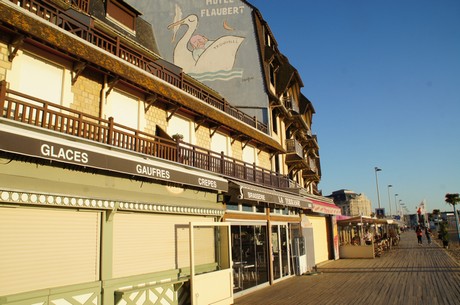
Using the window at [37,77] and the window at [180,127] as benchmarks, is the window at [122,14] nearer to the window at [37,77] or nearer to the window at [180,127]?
the window at [180,127]

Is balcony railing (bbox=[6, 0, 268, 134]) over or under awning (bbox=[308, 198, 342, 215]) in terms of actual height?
over

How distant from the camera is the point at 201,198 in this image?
12625 mm

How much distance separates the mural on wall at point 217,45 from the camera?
22547 mm

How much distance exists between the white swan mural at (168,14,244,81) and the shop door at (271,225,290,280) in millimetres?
10018

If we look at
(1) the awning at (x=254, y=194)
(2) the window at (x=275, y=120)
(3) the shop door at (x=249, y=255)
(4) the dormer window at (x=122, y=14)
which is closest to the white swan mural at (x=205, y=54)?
(2) the window at (x=275, y=120)

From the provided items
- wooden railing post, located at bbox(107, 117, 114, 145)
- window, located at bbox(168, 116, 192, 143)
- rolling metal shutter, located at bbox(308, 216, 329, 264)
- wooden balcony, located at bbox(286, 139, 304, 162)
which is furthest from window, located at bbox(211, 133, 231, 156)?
rolling metal shutter, located at bbox(308, 216, 329, 264)

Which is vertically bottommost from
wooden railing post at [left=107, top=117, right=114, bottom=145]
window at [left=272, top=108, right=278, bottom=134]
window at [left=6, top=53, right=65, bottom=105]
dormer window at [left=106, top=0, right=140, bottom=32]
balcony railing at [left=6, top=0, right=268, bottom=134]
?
wooden railing post at [left=107, top=117, right=114, bottom=145]

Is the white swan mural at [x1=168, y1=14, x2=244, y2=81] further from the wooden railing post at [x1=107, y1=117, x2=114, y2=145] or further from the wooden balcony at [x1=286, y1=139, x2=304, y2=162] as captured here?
the wooden railing post at [x1=107, y1=117, x2=114, y2=145]

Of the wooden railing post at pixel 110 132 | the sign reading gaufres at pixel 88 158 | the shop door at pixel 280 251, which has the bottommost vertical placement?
the shop door at pixel 280 251

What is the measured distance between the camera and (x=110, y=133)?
9336 mm

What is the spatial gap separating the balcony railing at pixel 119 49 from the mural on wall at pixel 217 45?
7.92 feet

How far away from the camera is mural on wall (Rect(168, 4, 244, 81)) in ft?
75.7

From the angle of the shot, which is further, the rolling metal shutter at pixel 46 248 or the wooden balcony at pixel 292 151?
the wooden balcony at pixel 292 151

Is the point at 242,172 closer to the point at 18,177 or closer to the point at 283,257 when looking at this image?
the point at 283,257
